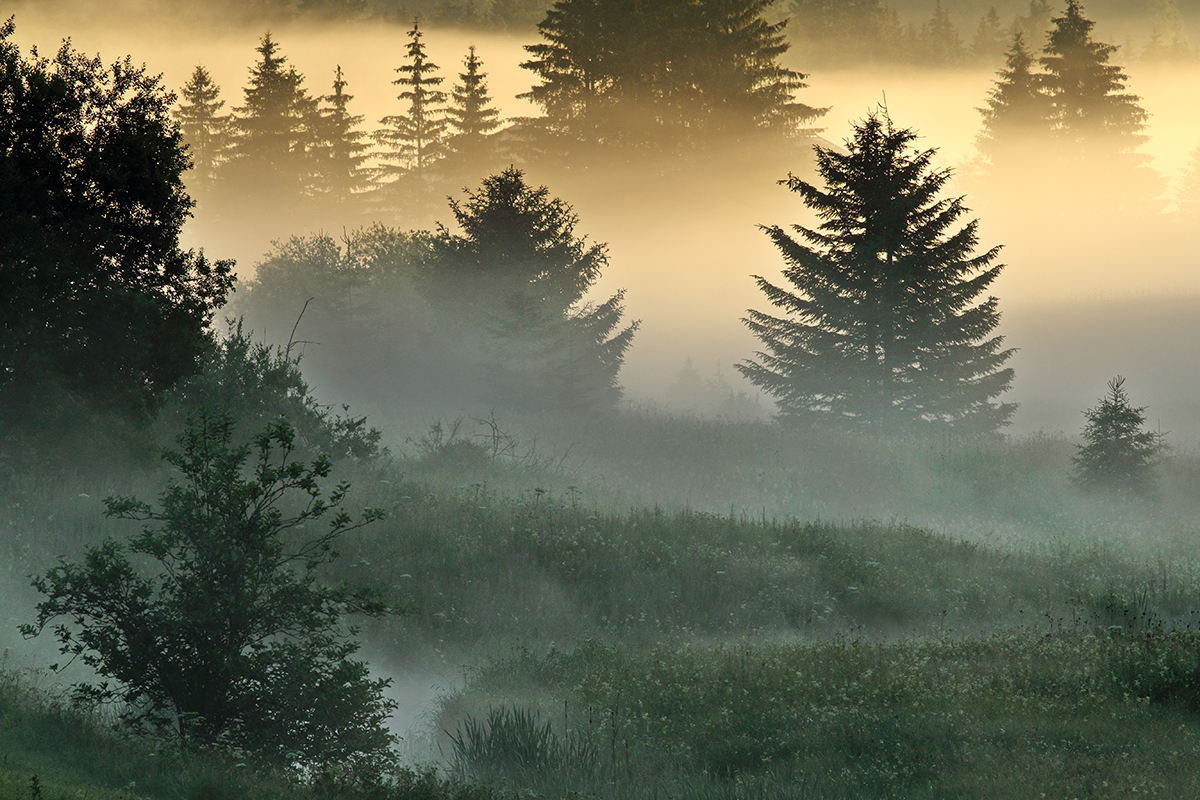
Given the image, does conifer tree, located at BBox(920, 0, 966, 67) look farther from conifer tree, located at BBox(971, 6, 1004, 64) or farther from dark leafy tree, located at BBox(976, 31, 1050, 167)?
dark leafy tree, located at BBox(976, 31, 1050, 167)

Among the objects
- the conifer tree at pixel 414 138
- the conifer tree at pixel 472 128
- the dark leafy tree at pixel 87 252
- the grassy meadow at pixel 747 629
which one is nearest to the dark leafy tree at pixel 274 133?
the conifer tree at pixel 414 138

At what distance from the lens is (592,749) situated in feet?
26.8

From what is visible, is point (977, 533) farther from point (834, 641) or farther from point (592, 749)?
point (592, 749)

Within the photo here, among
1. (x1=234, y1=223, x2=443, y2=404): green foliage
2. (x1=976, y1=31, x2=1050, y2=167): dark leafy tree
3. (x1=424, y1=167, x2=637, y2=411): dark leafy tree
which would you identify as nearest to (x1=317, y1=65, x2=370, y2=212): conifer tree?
(x1=234, y1=223, x2=443, y2=404): green foliage

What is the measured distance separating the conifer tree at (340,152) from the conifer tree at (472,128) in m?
8.45

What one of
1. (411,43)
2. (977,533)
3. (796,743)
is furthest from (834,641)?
(411,43)

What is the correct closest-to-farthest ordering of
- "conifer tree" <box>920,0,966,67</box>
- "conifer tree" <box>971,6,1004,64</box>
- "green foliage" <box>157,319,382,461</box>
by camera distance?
"green foliage" <box>157,319,382,461</box>, "conifer tree" <box>920,0,966,67</box>, "conifer tree" <box>971,6,1004,64</box>

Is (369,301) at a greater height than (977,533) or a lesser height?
greater

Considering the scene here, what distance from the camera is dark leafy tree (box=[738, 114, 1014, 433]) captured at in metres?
24.4

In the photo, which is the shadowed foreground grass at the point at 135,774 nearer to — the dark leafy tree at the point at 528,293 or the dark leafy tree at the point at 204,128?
the dark leafy tree at the point at 528,293

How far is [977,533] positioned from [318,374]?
84.2ft

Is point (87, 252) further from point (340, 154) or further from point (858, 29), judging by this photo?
point (858, 29)

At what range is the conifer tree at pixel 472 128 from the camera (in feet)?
224

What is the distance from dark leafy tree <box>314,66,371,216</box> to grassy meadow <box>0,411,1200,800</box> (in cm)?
5606
